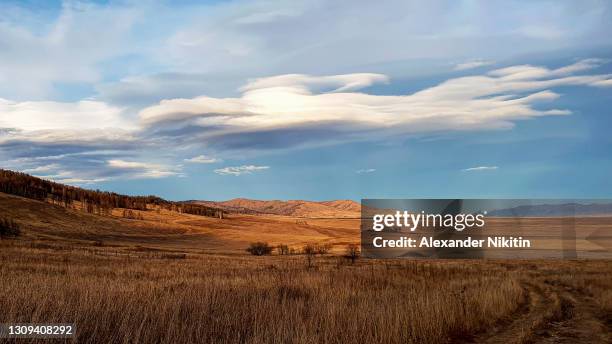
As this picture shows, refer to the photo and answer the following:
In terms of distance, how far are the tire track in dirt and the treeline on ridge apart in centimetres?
12558

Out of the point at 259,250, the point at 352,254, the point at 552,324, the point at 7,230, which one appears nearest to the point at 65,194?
the point at 7,230

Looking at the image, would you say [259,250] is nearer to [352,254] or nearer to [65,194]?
[352,254]

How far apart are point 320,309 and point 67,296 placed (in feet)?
17.3

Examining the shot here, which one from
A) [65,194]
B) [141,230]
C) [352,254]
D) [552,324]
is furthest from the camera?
[65,194]

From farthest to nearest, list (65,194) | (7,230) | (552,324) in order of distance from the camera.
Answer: (65,194), (7,230), (552,324)

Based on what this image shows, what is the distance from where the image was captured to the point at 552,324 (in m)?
12.9

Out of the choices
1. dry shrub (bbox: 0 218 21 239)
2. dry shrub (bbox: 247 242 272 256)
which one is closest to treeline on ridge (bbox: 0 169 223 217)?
dry shrub (bbox: 0 218 21 239)

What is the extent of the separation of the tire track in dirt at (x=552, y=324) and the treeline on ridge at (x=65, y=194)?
12558cm

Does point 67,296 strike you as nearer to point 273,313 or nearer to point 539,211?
point 273,313

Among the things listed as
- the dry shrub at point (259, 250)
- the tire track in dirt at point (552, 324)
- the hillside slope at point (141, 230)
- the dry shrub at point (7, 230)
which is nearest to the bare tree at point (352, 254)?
the dry shrub at point (259, 250)

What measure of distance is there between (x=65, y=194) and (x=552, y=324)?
142 metres

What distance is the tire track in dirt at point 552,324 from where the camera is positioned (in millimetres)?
10938

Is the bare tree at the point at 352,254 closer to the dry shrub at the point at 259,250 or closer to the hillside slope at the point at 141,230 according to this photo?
the dry shrub at the point at 259,250

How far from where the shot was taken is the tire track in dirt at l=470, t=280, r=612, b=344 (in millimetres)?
10938
